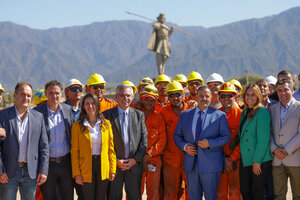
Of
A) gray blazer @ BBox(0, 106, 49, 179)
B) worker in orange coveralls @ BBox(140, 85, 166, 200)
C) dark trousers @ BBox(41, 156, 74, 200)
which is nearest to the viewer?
gray blazer @ BBox(0, 106, 49, 179)

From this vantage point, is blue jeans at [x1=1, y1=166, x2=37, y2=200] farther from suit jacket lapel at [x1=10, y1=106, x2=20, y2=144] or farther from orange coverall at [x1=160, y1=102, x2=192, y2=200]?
orange coverall at [x1=160, y1=102, x2=192, y2=200]

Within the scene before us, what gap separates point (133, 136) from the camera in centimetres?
541

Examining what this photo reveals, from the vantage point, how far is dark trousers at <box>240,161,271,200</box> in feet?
17.2

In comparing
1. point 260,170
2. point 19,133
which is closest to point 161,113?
point 260,170

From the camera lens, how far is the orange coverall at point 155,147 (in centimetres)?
585

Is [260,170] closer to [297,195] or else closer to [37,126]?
[297,195]

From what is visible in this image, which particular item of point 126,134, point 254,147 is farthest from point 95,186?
point 254,147

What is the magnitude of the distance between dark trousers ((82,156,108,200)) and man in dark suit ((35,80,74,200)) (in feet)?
1.02

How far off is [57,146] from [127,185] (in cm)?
111

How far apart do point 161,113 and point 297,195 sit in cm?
227

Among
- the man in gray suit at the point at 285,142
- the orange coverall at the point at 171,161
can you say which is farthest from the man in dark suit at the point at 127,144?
the man in gray suit at the point at 285,142

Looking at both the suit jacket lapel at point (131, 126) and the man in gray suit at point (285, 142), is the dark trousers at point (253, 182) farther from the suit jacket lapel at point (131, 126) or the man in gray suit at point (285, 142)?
the suit jacket lapel at point (131, 126)

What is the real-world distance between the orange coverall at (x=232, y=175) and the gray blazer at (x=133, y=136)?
3.98ft

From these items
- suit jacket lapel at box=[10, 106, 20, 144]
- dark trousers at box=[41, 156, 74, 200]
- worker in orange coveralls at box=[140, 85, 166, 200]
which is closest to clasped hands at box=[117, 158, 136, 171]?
worker in orange coveralls at box=[140, 85, 166, 200]
